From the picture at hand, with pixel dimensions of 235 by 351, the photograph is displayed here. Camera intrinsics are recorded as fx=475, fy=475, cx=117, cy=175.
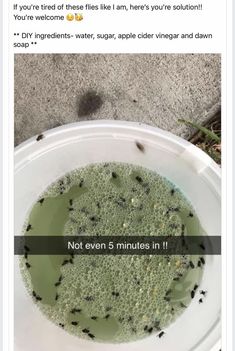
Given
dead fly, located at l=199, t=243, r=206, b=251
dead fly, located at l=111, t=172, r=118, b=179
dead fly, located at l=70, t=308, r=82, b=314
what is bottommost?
dead fly, located at l=70, t=308, r=82, b=314

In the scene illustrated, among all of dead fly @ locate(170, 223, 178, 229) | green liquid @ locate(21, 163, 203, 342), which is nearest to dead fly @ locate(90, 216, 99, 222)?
green liquid @ locate(21, 163, 203, 342)

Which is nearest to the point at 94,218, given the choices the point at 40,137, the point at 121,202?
the point at 121,202

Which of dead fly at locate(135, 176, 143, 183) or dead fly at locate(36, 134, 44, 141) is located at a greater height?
dead fly at locate(36, 134, 44, 141)

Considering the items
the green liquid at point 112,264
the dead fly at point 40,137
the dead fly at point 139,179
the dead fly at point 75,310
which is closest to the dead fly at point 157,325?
the green liquid at point 112,264

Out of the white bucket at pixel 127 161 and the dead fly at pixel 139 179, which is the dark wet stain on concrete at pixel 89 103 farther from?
the dead fly at pixel 139 179

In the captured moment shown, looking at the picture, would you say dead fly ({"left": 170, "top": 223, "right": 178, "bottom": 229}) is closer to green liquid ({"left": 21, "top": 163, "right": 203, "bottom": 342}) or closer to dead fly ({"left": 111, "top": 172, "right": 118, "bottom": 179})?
green liquid ({"left": 21, "top": 163, "right": 203, "bottom": 342})
